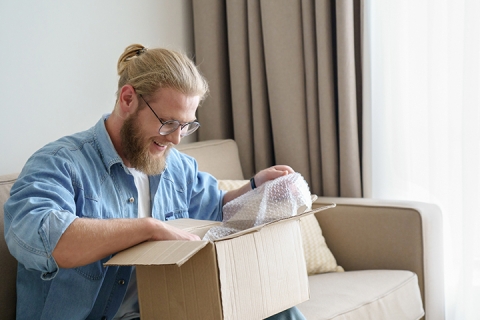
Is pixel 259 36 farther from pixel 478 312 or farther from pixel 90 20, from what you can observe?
pixel 478 312

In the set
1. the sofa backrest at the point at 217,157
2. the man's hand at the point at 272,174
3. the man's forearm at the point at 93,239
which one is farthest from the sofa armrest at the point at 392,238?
the man's forearm at the point at 93,239

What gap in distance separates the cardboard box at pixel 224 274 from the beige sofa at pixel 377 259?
385 mm

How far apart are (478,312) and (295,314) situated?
1.12 meters

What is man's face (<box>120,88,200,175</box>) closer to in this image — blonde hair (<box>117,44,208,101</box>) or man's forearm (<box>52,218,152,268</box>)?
blonde hair (<box>117,44,208,101</box>)

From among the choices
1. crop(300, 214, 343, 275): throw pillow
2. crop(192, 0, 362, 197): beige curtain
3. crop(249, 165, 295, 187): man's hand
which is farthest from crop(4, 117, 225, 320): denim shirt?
crop(192, 0, 362, 197): beige curtain

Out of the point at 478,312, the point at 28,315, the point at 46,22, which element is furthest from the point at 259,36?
the point at 28,315

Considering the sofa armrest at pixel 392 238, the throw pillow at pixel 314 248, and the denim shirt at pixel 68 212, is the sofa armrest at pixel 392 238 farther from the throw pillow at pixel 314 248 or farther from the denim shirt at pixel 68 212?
the denim shirt at pixel 68 212

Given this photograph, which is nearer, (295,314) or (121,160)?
(295,314)

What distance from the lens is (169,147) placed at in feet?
5.11

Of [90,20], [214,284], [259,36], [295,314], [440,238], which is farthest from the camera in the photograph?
[259,36]

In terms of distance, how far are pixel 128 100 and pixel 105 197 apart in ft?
0.83

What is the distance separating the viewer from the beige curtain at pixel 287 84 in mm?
2391

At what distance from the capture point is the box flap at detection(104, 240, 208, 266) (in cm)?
104

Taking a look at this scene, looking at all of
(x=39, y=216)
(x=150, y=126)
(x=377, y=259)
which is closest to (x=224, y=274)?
(x=39, y=216)
